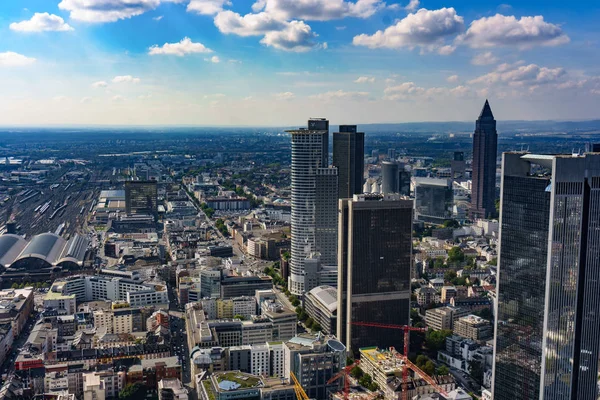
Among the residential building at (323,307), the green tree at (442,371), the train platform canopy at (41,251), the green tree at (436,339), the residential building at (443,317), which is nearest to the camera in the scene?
the green tree at (442,371)

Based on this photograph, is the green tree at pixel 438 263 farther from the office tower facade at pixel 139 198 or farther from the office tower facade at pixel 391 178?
the office tower facade at pixel 139 198

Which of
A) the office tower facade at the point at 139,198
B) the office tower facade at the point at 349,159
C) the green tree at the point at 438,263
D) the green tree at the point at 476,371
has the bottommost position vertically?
the green tree at the point at 476,371

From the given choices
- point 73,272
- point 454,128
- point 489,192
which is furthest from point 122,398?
point 454,128

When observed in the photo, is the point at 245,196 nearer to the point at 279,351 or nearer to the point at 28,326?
the point at 28,326

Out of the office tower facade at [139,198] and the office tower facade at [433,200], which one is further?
the office tower facade at [433,200]

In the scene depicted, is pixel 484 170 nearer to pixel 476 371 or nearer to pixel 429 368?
pixel 476 371

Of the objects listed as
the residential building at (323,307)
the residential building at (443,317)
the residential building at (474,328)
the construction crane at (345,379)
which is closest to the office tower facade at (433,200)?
the residential building at (443,317)
